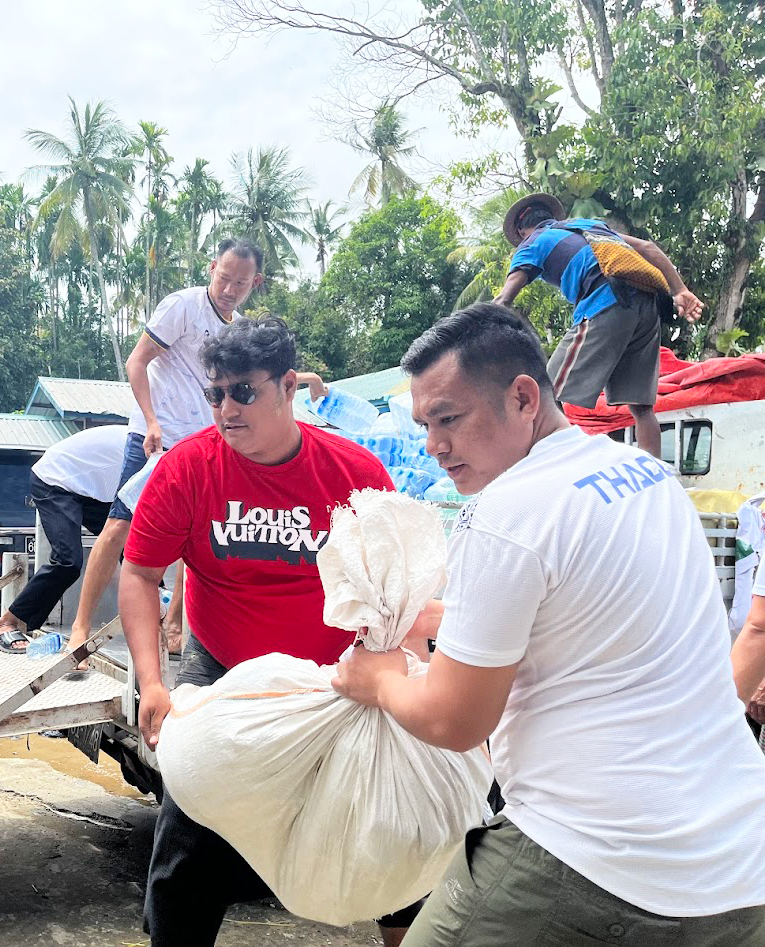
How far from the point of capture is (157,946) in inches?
88.4

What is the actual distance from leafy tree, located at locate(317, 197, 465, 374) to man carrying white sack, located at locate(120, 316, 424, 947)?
21.2 metres

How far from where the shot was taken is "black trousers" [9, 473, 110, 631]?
4.41 m

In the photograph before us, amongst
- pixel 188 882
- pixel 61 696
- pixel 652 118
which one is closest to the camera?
pixel 188 882

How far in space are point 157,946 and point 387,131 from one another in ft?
103

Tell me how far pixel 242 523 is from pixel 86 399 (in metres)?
18.5

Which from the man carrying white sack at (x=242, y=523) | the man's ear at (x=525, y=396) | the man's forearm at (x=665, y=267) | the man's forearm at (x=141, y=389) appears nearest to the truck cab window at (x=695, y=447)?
the man's forearm at (x=665, y=267)

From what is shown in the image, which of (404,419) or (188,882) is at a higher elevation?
(404,419)

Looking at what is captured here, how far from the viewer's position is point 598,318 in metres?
4.10

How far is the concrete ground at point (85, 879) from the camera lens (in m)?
3.40

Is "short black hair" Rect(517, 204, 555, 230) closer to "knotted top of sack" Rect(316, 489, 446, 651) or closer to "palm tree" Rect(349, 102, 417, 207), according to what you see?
"knotted top of sack" Rect(316, 489, 446, 651)

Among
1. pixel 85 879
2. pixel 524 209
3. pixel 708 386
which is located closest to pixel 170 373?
pixel 524 209

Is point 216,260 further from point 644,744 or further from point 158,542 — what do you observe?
point 644,744

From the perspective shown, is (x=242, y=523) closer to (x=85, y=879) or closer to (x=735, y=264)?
(x=85, y=879)

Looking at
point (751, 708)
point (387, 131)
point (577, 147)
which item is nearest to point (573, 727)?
point (751, 708)
